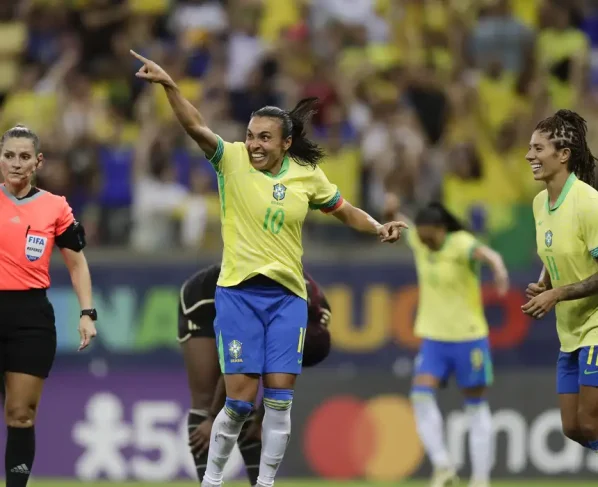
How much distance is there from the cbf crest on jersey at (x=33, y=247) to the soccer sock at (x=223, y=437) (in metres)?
1.53

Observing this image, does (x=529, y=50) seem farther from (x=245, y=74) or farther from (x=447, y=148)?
(x=245, y=74)

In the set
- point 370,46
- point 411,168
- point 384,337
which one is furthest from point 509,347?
point 370,46

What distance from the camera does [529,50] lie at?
58.1 feet

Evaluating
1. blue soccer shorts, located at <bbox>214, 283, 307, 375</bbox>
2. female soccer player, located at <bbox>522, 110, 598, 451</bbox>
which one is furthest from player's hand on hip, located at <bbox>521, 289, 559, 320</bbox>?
blue soccer shorts, located at <bbox>214, 283, 307, 375</bbox>

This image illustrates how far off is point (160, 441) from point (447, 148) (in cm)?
484

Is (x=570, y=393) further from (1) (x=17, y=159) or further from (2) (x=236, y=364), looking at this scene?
(1) (x=17, y=159)

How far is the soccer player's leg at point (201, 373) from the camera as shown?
9883mm

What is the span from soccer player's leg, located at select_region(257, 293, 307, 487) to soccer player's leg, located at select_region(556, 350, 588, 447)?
1.78 metres

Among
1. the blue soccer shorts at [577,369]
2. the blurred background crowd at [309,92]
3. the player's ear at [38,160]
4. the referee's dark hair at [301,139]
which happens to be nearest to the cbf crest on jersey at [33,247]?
the player's ear at [38,160]

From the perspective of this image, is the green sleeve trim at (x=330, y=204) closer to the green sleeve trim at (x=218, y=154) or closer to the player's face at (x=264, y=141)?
the player's face at (x=264, y=141)

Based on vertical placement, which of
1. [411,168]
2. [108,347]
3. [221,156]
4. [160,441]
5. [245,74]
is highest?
[245,74]

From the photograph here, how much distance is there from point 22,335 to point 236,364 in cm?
137

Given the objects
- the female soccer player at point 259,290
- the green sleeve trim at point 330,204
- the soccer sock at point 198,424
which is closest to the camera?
the female soccer player at point 259,290

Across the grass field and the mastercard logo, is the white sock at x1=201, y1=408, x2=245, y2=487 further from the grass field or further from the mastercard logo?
the mastercard logo
